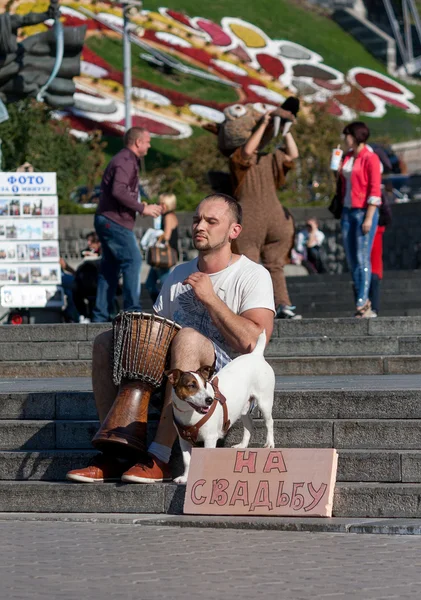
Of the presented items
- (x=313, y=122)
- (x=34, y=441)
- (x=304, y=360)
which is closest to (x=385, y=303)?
(x=304, y=360)

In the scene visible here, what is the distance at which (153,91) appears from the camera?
60.9 metres

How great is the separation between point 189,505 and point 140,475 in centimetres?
34

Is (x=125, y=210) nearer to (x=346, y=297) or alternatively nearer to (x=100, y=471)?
(x=346, y=297)

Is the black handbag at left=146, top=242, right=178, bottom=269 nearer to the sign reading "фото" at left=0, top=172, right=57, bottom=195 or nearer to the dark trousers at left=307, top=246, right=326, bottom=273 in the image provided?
the sign reading "фото" at left=0, top=172, right=57, bottom=195

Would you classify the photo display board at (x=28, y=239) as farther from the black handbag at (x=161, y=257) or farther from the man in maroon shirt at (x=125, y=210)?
the man in maroon shirt at (x=125, y=210)

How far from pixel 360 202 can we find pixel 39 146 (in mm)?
18907

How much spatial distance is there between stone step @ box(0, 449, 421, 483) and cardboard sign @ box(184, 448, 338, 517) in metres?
0.32

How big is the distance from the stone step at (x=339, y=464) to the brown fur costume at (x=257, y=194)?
14.0ft

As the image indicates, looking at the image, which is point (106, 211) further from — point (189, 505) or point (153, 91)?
point (153, 91)

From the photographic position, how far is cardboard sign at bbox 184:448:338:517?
22.0ft

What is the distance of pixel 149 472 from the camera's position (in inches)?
281

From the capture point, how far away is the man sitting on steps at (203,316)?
711 centimetres

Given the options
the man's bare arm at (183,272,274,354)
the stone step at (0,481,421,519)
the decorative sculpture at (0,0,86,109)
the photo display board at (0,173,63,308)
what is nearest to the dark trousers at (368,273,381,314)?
the photo display board at (0,173,63,308)

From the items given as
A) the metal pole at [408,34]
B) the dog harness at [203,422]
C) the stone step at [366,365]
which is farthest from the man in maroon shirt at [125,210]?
the metal pole at [408,34]
